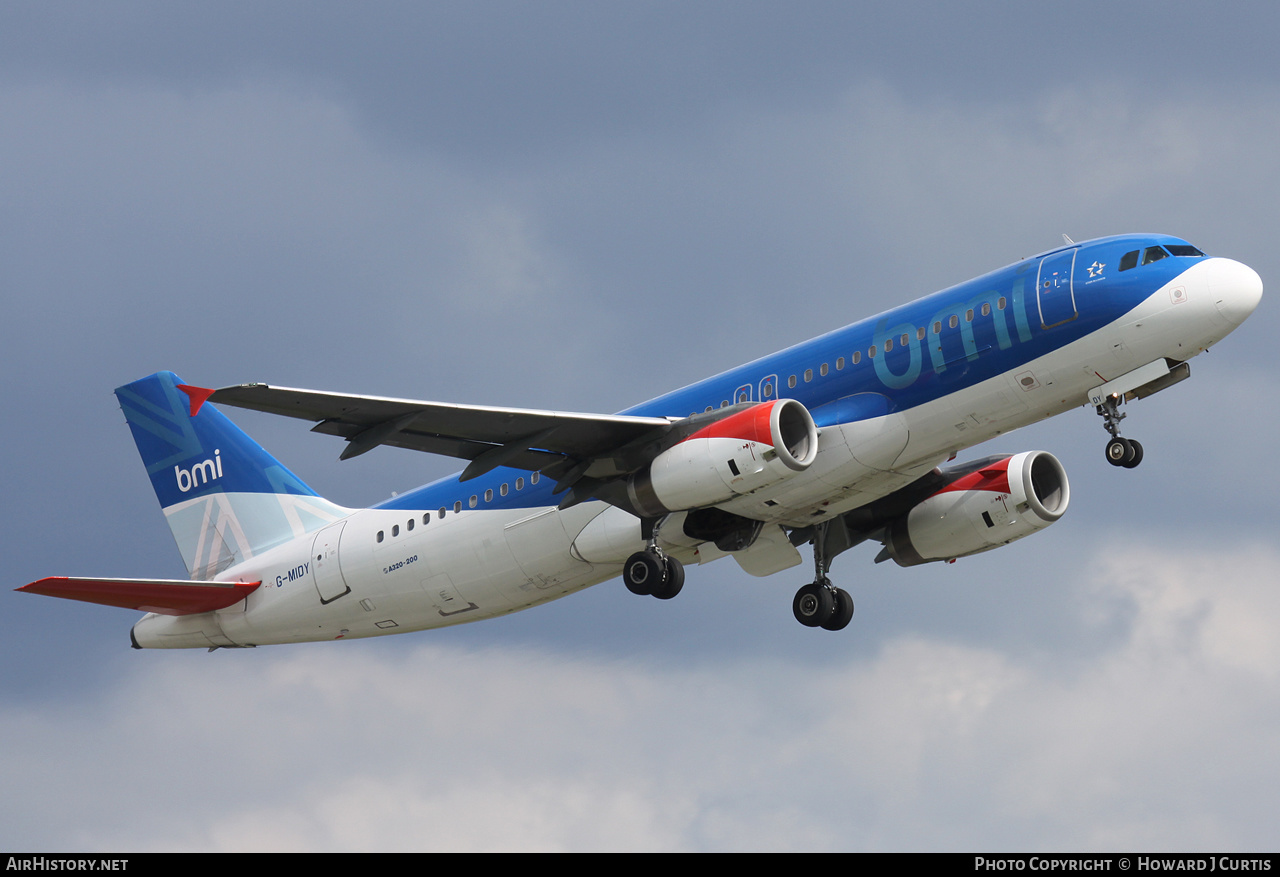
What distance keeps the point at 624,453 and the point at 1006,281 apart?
364 inches

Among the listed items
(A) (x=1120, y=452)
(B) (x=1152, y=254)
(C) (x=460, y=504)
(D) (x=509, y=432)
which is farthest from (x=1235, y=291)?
(C) (x=460, y=504)

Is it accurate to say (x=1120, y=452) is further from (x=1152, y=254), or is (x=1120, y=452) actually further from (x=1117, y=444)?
(x=1152, y=254)

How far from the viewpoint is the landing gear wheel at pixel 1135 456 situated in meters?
33.8

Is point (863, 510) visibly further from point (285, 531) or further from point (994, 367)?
point (285, 531)

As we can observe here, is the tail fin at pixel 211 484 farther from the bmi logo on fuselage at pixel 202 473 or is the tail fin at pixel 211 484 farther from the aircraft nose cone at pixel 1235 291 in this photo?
the aircraft nose cone at pixel 1235 291

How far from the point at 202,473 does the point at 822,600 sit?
18807 mm

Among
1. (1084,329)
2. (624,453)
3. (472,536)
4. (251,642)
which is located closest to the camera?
(1084,329)

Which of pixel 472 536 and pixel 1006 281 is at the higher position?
pixel 1006 281

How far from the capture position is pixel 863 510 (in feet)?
137

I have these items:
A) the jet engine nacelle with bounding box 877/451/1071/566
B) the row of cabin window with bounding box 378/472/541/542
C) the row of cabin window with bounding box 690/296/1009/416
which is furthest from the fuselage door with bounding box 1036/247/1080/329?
the row of cabin window with bounding box 378/472/541/542

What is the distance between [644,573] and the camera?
36.8 m

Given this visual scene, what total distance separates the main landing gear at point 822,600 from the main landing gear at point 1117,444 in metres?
9.19

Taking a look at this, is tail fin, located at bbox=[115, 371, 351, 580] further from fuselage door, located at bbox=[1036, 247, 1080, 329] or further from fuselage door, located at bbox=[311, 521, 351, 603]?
fuselage door, located at bbox=[1036, 247, 1080, 329]

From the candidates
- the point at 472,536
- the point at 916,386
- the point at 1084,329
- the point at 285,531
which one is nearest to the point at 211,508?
the point at 285,531
